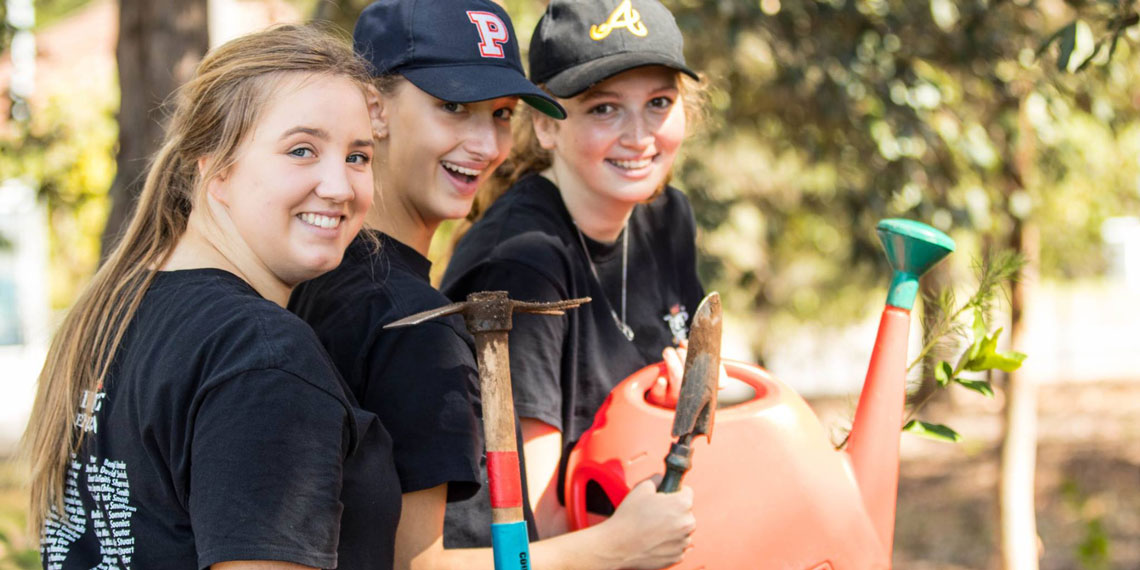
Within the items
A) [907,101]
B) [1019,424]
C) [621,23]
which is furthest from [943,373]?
[1019,424]

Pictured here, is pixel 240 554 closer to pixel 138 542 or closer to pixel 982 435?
pixel 138 542

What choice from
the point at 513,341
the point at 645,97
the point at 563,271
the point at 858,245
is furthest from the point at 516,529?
the point at 858,245

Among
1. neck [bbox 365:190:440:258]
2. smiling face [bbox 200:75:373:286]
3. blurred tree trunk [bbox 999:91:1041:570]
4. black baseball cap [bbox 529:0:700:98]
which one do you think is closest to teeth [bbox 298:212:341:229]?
smiling face [bbox 200:75:373:286]

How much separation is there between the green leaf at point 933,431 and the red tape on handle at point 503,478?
0.93 meters

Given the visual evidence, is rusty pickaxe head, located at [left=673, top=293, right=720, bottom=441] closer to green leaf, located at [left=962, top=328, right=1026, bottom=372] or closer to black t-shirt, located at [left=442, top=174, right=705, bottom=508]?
black t-shirt, located at [left=442, top=174, right=705, bottom=508]

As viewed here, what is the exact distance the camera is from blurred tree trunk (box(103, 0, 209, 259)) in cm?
366

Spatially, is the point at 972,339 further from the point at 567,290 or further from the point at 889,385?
the point at 567,290

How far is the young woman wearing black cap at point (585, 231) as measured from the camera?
2.03 meters

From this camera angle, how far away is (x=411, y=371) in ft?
5.21

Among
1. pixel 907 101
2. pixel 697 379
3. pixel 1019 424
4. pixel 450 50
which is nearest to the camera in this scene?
pixel 697 379

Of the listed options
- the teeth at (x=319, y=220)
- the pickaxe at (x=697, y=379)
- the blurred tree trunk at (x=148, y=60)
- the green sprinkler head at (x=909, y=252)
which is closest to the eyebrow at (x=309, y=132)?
the teeth at (x=319, y=220)

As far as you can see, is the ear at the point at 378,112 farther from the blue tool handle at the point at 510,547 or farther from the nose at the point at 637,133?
the blue tool handle at the point at 510,547

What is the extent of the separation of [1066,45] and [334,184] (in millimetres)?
1752

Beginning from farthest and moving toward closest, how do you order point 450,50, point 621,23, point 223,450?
point 621,23 → point 450,50 → point 223,450
